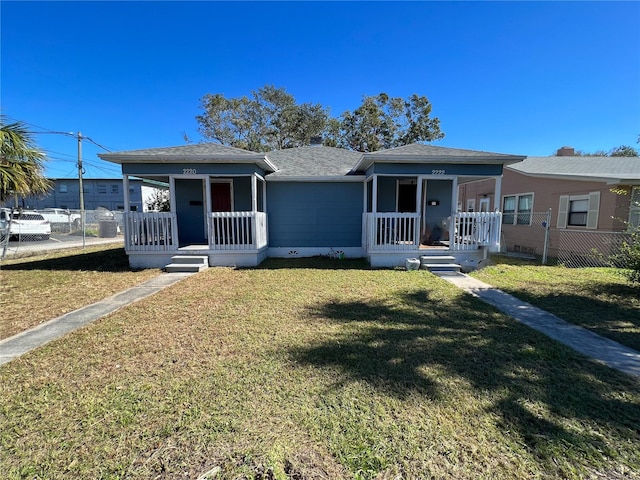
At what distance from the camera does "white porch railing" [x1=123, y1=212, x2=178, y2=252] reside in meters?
7.95

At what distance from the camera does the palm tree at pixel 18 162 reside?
5.90 m

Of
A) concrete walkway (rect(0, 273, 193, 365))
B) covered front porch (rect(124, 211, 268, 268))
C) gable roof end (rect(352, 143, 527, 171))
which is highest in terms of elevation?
gable roof end (rect(352, 143, 527, 171))

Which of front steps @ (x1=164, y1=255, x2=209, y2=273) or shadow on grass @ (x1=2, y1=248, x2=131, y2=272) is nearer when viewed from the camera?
front steps @ (x1=164, y1=255, x2=209, y2=273)

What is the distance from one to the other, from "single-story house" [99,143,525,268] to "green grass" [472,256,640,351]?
49.3 inches

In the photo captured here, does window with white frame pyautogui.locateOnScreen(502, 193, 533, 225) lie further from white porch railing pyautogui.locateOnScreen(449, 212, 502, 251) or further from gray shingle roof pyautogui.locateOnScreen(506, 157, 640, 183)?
white porch railing pyautogui.locateOnScreen(449, 212, 502, 251)

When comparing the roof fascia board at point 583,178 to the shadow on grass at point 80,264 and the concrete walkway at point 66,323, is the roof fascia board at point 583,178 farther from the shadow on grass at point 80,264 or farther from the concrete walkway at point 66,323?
the shadow on grass at point 80,264

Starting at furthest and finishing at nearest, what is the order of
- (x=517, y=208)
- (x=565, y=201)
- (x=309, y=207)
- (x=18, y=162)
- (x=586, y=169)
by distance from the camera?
(x=517, y=208) < (x=586, y=169) < (x=565, y=201) < (x=309, y=207) < (x=18, y=162)

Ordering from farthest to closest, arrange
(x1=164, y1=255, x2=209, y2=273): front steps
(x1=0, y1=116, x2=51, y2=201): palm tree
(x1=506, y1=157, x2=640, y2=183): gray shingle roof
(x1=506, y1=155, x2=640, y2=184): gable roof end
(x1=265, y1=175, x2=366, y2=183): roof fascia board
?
(x1=506, y1=157, x2=640, y2=183): gray shingle roof
(x1=265, y1=175, x2=366, y2=183): roof fascia board
(x1=506, y1=155, x2=640, y2=184): gable roof end
(x1=164, y1=255, x2=209, y2=273): front steps
(x1=0, y1=116, x2=51, y2=201): palm tree

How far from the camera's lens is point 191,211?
32.2ft

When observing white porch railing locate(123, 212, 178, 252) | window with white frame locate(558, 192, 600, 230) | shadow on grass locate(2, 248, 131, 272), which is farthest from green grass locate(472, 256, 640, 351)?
shadow on grass locate(2, 248, 131, 272)

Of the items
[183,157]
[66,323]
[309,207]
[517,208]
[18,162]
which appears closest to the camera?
[66,323]

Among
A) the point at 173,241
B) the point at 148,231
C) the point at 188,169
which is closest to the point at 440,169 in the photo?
the point at 188,169

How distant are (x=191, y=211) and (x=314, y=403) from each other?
355 inches

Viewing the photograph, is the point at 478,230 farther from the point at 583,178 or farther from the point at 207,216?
the point at 207,216
